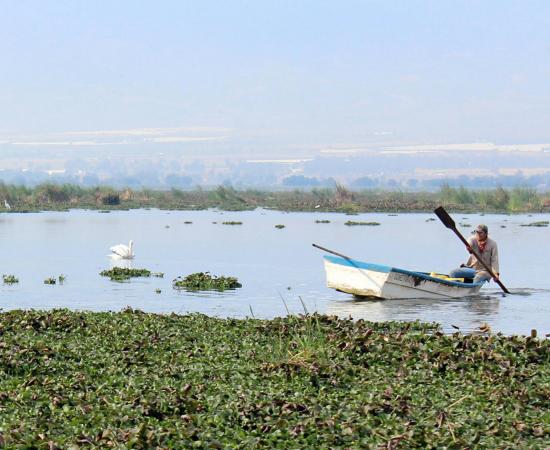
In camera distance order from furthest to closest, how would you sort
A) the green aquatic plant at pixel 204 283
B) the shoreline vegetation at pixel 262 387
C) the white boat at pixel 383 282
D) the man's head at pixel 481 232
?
the green aquatic plant at pixel 204 283, the man's head at pixel 481 232, the white boat at pixel 383 282, the shoreline vegetation at pixel 262 387

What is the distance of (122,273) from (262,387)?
60.0 ft

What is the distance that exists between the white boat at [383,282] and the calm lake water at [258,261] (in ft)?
0.91

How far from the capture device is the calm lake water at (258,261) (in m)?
23.4

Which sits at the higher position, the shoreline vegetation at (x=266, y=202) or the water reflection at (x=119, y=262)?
the shoreline vegetation at (x=266, y=202)

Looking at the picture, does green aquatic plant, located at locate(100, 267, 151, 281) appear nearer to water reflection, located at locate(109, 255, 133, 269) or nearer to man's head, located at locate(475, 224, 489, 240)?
water reflection, located at locate(109, 255, 133, 269)

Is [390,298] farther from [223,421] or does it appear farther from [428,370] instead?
[223,421]

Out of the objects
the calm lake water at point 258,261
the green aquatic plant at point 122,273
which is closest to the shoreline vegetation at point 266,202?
the calm lake water at point 258,261

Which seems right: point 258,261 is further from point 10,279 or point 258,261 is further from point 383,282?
point 383,282

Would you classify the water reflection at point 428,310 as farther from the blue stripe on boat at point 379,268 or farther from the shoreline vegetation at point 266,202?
the shoreline vegetation at point 266,202

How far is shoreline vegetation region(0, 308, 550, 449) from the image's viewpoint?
35.0 feet

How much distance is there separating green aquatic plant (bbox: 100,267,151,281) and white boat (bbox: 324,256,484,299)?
6.95m

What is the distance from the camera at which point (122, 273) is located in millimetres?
30469

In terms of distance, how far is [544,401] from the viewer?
12.4m

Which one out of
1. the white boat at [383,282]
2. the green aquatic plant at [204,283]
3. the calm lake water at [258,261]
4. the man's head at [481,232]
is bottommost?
the calm lake water at [258,261]
